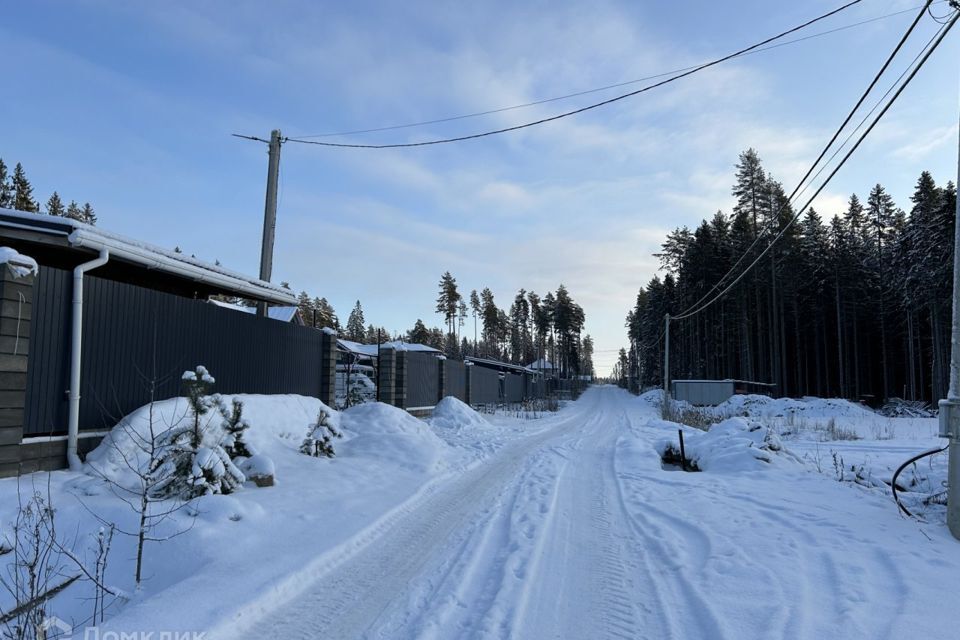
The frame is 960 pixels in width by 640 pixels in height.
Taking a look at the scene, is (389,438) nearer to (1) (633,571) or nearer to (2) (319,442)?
(2) (319,442)

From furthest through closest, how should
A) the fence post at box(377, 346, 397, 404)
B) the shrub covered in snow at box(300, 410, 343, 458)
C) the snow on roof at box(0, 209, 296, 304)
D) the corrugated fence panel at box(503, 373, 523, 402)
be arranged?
1. the corrugated fence panel at box(503, 373, 523, 402)
2. the fence post at box(377, 346, 397, 404)
3. the shrub covered in snow at box(300, 410, 343, 458)
4. the snow on roof at box(0, 209, 296, 304)

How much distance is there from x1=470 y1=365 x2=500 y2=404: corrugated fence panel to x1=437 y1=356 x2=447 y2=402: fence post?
488 centimetres

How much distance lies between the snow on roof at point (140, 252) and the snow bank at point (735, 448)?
10.00m

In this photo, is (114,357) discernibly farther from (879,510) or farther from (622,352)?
(622,352)

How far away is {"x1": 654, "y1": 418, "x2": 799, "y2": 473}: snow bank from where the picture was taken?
31.1ft

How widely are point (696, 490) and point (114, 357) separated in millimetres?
8651

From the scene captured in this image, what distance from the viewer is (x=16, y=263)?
553 cm

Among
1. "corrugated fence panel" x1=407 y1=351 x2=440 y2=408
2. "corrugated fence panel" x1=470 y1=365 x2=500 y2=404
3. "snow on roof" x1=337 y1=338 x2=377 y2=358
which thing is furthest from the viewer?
"corrugated fence panel" x1=470 y1=365 x2=500 y2=404

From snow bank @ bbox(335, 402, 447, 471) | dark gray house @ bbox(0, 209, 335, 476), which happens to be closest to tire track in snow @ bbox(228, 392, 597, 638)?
snow bank @ bbox(335, 402, 447, 471)

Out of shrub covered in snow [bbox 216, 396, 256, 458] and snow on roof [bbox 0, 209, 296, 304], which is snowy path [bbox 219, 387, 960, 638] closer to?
shrub covered in snow [bbox 216, 396, 256, 458]

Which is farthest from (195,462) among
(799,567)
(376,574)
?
(799,567)

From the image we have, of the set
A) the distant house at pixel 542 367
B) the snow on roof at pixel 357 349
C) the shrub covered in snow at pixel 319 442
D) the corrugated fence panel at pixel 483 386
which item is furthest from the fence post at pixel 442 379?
the distant house at pixel 542 367

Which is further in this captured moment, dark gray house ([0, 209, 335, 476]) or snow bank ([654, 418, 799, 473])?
snow bank ([654, 418, 799, 473])

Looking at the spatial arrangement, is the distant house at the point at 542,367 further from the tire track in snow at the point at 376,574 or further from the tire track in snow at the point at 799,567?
the tire track in snow at the point at 376,574
